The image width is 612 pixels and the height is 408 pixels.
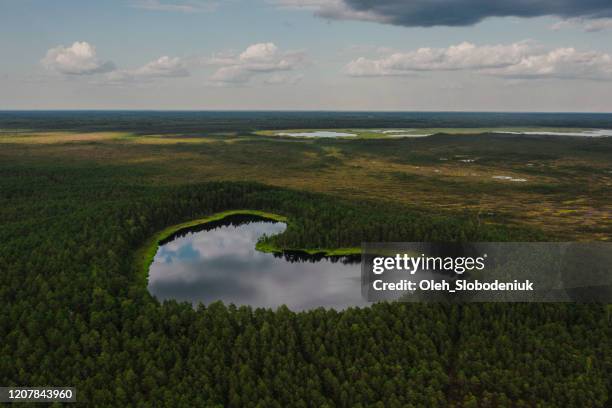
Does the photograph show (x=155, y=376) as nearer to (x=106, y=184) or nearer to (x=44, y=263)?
(x=44, y=263)

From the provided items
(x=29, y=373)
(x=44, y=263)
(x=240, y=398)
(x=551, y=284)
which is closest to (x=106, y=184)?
(x=44, y=263)

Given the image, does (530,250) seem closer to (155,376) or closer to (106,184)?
(155,376)

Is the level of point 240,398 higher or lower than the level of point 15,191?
lower

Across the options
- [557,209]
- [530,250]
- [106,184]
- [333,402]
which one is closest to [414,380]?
[333,402]

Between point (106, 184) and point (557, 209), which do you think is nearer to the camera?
point (557, 209)

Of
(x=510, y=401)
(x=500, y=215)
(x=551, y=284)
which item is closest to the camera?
(x=510, y=401)

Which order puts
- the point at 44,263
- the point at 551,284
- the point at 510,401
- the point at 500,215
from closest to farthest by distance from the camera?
the point at 510,401
the point at 551,284
the point at 44,263
the point at 500,215
